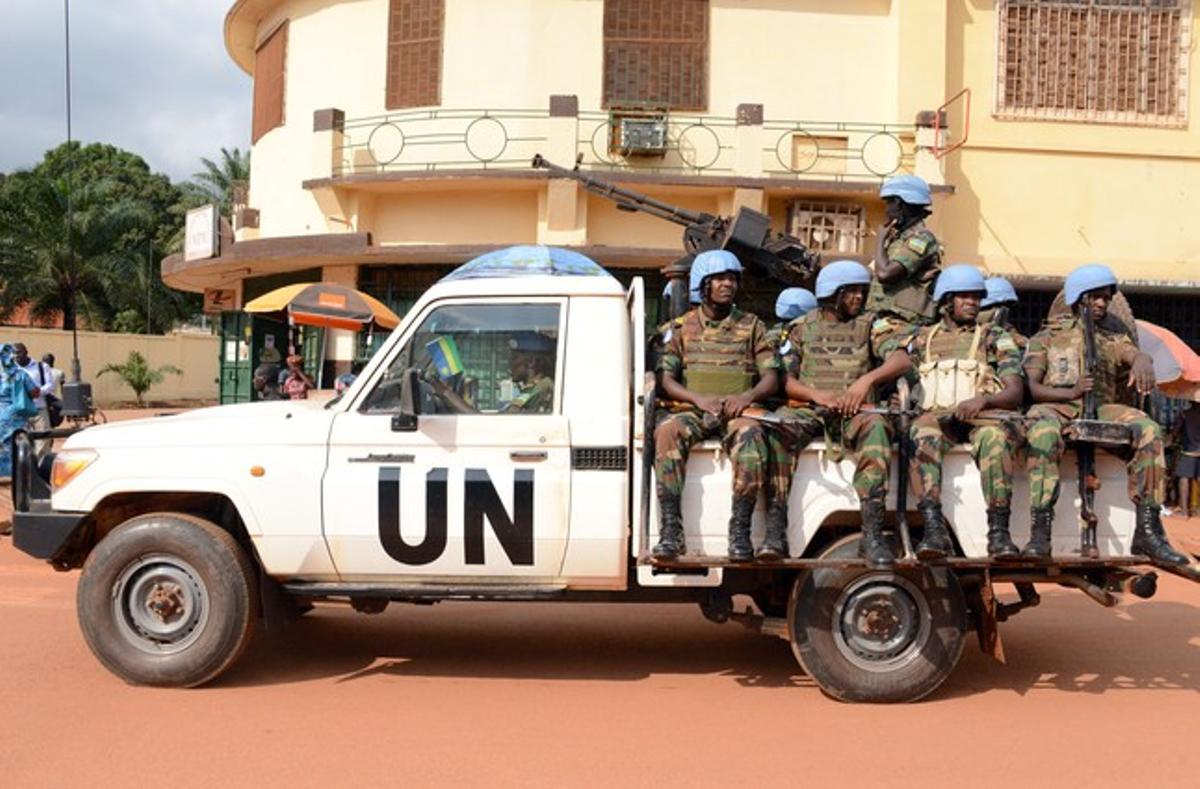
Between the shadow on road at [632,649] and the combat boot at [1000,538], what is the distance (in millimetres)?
863

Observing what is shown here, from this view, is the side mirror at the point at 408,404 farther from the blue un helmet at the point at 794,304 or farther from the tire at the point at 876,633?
the blue un helmet at the point at 794,304

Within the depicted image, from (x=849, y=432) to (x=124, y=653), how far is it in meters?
3.54

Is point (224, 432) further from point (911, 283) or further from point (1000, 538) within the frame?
point (911, 283)

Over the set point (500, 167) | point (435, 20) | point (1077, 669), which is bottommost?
point (1077, 669)

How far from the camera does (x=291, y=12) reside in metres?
16.6

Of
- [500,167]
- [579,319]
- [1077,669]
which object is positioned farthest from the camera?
[500,167]

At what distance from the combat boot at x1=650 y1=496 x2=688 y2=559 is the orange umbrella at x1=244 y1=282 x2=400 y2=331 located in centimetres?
787

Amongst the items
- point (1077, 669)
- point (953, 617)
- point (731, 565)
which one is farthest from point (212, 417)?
point (1077, 669)

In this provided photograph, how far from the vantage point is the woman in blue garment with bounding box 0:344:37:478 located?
1184 cm

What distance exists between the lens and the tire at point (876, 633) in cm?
502

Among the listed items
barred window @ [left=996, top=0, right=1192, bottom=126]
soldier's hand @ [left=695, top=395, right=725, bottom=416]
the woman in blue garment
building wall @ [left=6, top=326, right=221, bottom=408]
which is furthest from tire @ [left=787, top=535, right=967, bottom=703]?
building wall @ [left=6, top=326, right=221, bottom=408]

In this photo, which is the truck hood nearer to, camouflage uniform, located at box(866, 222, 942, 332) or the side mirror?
the side mirror

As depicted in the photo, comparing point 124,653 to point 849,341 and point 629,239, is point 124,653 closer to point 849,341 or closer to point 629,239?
point 849,341

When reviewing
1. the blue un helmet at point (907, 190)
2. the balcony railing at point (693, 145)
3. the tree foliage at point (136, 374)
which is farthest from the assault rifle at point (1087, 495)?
the tree foliage at point (136, 374)
